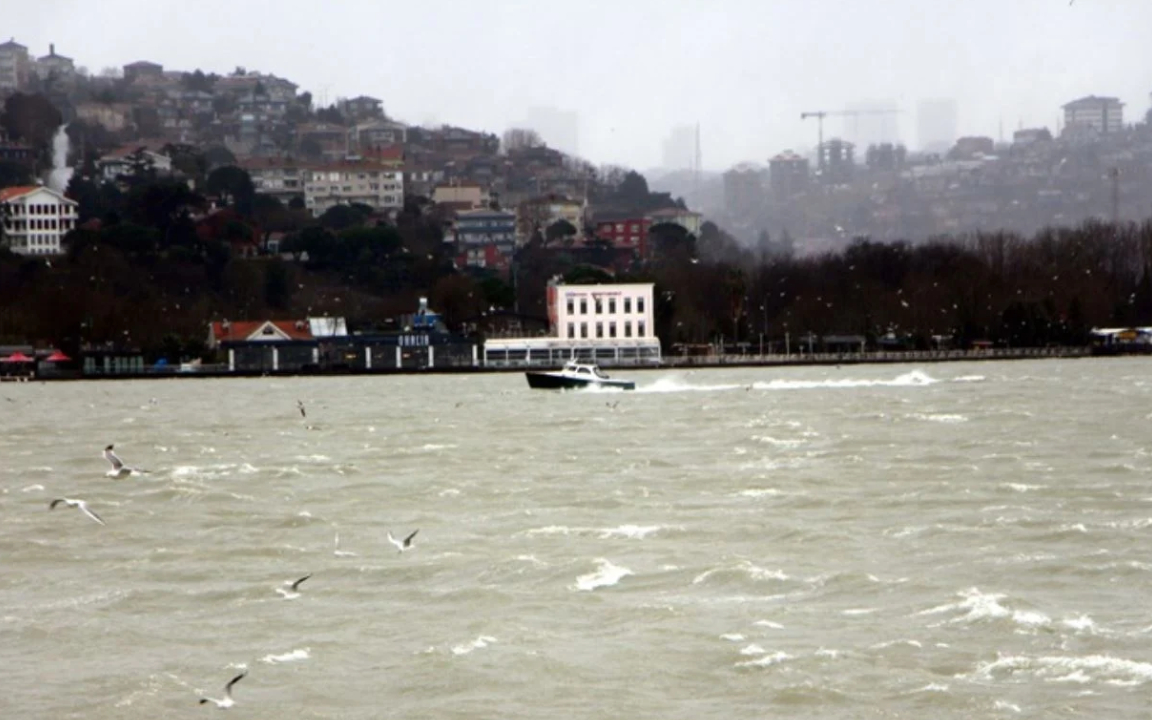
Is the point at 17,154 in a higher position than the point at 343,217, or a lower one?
higher

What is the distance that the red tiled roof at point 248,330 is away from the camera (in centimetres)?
10562

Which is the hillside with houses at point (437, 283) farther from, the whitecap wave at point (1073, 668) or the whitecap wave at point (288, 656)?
the whitecap wave at point (1073, 668)

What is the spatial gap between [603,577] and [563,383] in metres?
50.6

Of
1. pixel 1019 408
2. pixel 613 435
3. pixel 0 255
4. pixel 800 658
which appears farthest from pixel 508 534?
pixel 0 255

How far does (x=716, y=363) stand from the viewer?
4026 inches

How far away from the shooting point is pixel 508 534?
88.2ft

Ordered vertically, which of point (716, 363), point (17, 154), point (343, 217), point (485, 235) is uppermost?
point (17, 154)

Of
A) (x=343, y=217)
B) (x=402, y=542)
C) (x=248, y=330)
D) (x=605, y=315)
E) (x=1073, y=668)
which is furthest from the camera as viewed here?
(x=343, y=217)

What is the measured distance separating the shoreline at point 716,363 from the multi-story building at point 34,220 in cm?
5021

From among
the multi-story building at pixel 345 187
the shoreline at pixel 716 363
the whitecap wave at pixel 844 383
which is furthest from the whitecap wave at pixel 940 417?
the multi-story building at pixel 345 187

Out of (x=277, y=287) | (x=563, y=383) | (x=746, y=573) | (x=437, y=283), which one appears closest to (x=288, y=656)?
(x=746, y=573)

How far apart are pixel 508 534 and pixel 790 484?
281 inches

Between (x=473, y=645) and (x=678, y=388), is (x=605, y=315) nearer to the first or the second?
(x=678, y=388)

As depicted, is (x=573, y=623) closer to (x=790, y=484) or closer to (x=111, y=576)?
(x=111, y=576)
